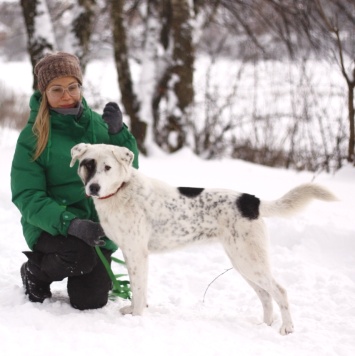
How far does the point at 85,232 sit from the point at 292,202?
1.32 m

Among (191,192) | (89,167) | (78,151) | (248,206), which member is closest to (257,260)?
(248,206)

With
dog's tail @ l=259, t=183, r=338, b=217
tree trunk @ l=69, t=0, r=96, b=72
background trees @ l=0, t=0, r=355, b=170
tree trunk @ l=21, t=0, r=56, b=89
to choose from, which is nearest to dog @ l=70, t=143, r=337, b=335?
dog's tail @ l=259, t=183, r=338, b=217

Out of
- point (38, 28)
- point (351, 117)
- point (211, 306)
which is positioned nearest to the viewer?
point (211, 306)

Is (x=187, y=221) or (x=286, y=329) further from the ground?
(x=187, y=221)

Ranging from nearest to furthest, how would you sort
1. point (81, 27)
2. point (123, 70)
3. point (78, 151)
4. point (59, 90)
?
point (78, 151) → point (59, 90) → point (81, 27) → point (123, 70)

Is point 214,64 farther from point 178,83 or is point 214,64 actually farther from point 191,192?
point 191,192

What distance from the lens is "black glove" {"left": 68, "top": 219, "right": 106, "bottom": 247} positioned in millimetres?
2982

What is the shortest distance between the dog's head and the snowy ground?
0.80m

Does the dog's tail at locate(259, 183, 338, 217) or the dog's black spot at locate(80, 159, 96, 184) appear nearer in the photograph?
the dog's black spot at locate(80, 159, 96, 184)

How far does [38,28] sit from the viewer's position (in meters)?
7.33

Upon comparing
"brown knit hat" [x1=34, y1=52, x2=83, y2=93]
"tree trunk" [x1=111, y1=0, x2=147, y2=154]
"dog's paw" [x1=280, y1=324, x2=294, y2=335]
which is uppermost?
"tree trunk" [x1=111, y1=0, x2=147, y2=154]

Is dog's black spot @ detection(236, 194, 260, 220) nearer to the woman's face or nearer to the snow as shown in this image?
the snow

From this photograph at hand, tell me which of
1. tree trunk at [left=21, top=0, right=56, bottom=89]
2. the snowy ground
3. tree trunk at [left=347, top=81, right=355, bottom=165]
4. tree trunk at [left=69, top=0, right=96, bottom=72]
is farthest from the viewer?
tree trunk at [left=69, top=0, right=96, bottom=72]

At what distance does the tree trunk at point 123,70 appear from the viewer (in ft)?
26.7
